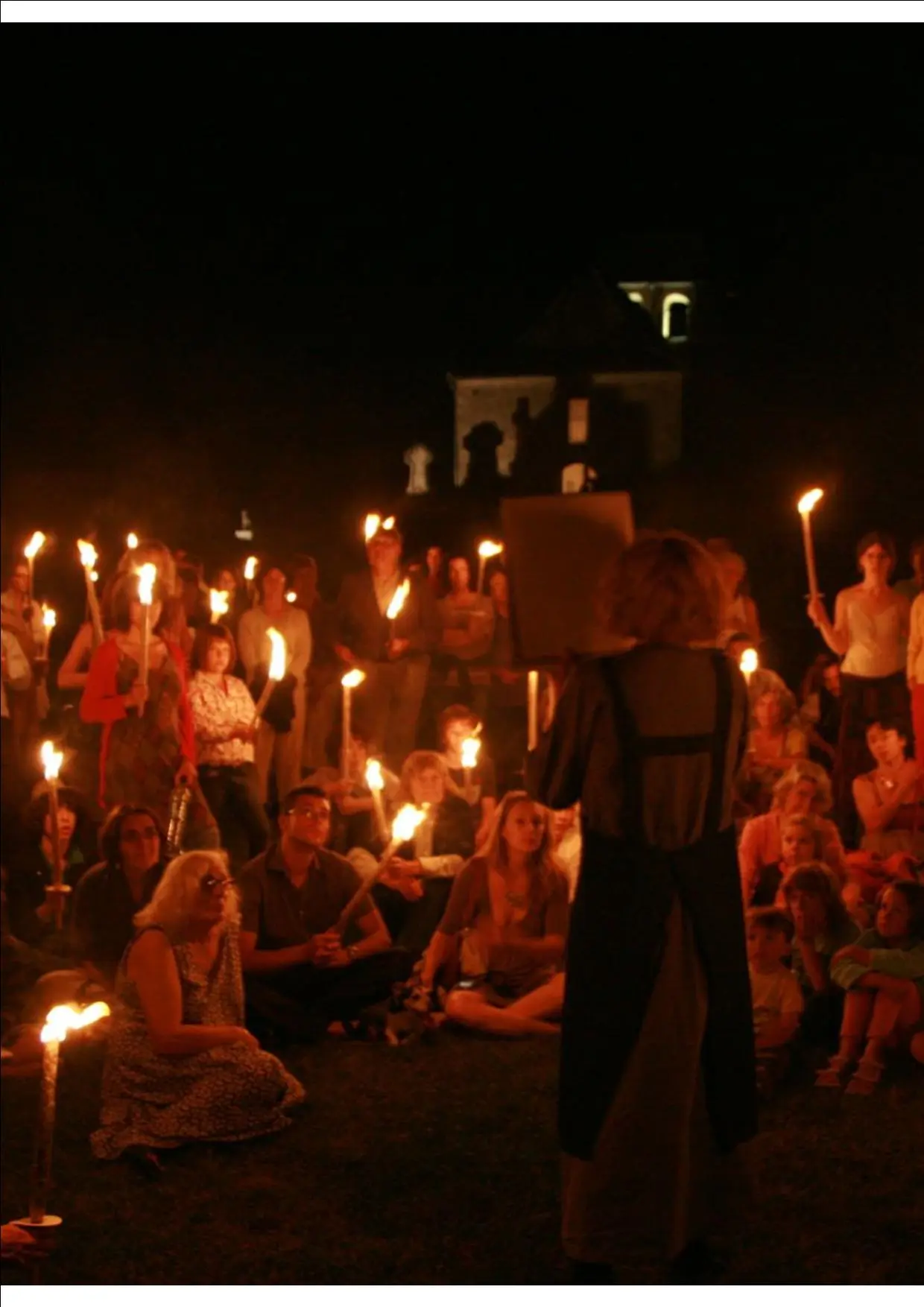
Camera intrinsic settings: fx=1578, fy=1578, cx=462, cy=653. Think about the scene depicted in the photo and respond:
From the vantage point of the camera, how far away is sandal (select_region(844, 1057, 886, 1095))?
5.78m

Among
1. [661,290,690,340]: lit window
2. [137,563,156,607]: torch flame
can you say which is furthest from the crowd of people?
[661,290,690,340]: lit window

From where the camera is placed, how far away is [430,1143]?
209 inches

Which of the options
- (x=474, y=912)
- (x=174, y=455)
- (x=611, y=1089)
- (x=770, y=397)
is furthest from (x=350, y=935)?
(x=770, y=397)

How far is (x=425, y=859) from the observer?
7.85 metres

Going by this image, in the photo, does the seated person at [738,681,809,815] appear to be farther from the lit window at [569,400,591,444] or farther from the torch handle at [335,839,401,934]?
the lit window at [569,400,591,444]

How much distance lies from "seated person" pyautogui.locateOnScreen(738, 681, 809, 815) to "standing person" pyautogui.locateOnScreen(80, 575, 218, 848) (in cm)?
287

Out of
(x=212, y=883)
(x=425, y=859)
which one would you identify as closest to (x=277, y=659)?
(x=425, y=859)

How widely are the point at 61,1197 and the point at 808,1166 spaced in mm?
2329

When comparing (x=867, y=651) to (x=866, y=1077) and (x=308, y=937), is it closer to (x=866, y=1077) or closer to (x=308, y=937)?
(x=866, y=1077)

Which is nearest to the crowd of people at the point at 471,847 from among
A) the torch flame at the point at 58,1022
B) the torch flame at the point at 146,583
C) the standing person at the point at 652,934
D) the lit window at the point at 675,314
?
the standing person at the point at 652,934

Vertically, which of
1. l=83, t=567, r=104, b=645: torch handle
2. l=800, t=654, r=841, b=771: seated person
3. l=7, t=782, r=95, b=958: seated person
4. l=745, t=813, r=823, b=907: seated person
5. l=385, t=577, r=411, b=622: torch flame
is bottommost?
l=7, t=782, r=95, b=958: seated person

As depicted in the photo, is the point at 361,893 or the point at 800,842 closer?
the point at 361,893

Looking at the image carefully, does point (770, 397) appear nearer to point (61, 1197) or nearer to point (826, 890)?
point (826, 890)

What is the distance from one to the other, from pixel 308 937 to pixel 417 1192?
200 cm
